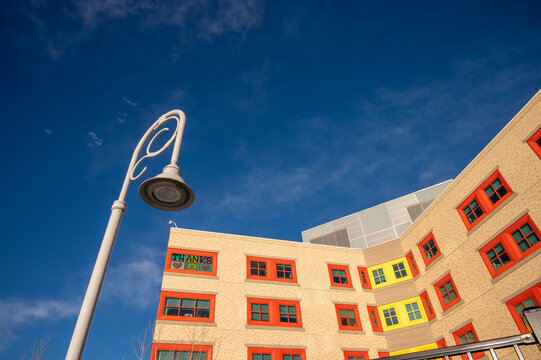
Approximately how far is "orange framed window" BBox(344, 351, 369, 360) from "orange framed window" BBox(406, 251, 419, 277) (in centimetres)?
801

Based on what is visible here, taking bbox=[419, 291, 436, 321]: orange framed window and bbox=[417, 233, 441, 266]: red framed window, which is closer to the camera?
bbox=[419, 291, 436, 321]: orange framed window

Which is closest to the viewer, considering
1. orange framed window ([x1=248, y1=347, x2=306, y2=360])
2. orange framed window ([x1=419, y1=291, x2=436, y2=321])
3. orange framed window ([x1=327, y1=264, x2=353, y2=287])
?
orange framed window ([x1=248, y1=347, x2=306, y2=360])

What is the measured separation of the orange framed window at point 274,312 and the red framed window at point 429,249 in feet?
37.5

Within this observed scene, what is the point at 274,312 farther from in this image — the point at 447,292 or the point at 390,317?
the point at 447,292

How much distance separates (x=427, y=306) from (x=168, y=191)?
92.1 feet

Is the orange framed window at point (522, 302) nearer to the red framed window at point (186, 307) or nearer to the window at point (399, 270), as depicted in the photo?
the window at point (399, 270)

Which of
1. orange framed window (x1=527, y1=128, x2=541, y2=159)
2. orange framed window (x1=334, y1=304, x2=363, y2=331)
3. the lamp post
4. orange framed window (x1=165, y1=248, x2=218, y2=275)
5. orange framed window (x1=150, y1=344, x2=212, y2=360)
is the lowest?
the lamp post

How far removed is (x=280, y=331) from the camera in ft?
84.8

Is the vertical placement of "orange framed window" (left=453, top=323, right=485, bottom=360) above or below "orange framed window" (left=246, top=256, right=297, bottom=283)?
below

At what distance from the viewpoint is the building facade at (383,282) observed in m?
21.1

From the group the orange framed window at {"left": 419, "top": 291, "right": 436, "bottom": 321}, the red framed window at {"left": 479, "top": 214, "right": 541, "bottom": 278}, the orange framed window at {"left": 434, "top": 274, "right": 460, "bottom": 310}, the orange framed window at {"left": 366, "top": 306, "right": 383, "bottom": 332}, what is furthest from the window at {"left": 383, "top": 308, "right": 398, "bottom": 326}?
the red framed window at {"left": 479, "top": 214, "right": 541, "bottom": 278}

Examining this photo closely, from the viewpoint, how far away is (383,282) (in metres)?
31.1

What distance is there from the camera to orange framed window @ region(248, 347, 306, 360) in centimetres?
2439

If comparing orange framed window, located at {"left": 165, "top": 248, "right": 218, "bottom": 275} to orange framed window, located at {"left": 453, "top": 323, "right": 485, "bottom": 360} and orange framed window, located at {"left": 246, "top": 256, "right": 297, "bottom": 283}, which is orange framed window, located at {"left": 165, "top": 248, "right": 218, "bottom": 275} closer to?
orange framed window, located at {"left": 246, "top": 256, "right": 297, "bottom": 283}
